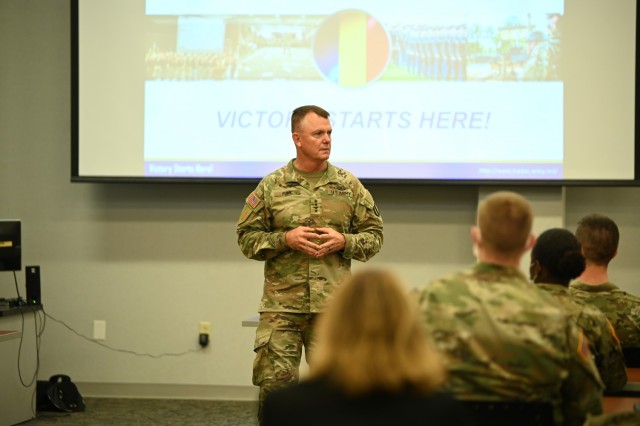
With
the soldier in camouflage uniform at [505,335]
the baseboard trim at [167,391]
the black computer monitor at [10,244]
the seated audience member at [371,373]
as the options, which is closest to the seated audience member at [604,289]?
the soldier in camouflage uniform at [505,335]

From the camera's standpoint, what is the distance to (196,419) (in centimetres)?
516

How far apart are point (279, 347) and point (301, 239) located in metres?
0.47

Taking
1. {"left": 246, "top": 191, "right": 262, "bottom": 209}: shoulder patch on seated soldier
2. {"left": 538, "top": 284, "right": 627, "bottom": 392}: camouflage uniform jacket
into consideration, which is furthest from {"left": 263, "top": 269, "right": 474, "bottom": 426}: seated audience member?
{"left": 246, "top": 191, "right": 262, "bottom": 209}: shoulder patch on seated soldier

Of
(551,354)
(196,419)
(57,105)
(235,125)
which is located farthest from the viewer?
(57,105)

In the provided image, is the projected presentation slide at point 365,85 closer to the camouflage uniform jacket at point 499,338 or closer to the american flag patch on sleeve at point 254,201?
the american flag patch on sleeve at point 254,201

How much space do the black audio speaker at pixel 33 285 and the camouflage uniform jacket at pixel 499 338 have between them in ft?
12.4

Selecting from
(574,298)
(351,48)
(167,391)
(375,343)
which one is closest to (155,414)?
(167,391)

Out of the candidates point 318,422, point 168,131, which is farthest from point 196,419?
point 318,422

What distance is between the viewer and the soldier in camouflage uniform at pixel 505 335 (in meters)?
2.03

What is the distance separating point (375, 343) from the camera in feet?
4.79

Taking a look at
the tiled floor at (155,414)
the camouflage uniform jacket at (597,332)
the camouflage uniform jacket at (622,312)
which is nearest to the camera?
the camouflage uniform jacket at (597,332)

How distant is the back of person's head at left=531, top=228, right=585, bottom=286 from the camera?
8.46 ft

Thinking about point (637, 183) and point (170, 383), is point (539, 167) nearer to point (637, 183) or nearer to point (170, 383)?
point (637, 183)

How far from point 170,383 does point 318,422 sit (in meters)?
4.49
